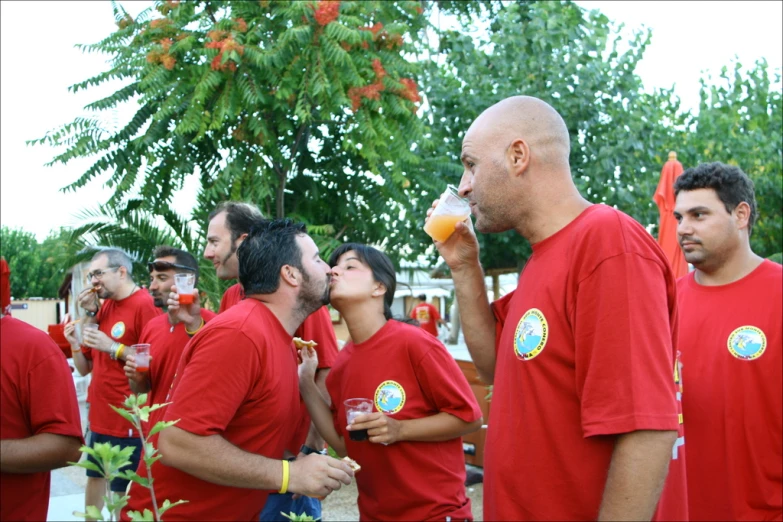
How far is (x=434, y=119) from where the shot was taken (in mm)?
12633

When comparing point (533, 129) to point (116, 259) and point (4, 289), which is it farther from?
point (116, 259)

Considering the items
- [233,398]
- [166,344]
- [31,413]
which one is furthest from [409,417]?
[166,344]

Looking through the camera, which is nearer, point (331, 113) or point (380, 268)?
point (380, 268)

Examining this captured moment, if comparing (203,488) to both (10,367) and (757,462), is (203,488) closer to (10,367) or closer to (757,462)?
(10,367)

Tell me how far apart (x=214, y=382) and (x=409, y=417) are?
1.09 meters

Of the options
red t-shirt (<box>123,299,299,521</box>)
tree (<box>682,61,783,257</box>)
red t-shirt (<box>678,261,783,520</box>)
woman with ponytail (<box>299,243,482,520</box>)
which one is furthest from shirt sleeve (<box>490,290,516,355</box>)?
tree (<box>682,61,783,257</box>)

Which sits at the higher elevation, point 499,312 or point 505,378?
point 499,312

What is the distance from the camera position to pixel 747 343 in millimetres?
3246

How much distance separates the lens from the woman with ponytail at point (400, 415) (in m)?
3.34

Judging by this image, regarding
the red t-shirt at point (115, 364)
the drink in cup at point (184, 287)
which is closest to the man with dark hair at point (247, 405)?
the drink in cup at point (184, 287)

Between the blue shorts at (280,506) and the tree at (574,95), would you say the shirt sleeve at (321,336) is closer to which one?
the blue shorts at (280,506)

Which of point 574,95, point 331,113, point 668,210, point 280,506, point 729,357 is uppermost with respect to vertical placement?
point 574,95

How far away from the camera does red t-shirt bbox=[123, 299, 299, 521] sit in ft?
8.82

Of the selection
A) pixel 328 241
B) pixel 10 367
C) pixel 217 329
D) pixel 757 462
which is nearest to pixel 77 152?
pixel 328 241
